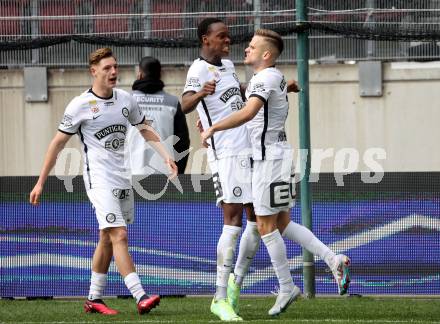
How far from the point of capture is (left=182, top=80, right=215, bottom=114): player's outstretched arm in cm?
911

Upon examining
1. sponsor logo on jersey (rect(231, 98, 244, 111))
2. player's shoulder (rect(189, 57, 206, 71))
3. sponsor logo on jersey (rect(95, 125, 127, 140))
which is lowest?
sponsor logo on jersey (rect(95, 125, 127, 140))

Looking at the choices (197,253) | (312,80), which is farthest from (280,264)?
(312,80)

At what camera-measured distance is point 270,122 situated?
9.00 metres

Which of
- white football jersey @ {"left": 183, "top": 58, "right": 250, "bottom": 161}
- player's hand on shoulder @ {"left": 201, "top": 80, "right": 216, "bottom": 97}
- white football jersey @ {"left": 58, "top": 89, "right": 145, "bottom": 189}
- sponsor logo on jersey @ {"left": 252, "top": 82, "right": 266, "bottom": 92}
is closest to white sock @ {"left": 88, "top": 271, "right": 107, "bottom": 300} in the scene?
white football jersey @ {"left": 58, "top": 89, "right": 145, "bottom": 189}

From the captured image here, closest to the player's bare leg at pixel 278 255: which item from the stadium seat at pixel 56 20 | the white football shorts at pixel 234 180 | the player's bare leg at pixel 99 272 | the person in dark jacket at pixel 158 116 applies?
the white football shorts at pixel 234 180

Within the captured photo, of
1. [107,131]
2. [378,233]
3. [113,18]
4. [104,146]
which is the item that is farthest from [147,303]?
[113,18]

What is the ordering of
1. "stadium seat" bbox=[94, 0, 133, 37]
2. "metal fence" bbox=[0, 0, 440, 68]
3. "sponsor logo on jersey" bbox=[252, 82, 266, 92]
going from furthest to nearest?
"stadium seat" bbox=[94, 0, 133, 37]
"metal fence" bbox=[0, 0, 440, 68]
"sponsor logo on jersey" bbox=[252, 82, 266, 92]

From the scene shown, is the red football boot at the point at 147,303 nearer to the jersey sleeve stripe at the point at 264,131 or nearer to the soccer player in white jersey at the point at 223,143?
the soccer player in white jersey at the point at 223,143

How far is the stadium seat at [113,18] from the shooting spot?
14.1 m

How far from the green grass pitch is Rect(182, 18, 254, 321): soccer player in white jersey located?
1.55ft

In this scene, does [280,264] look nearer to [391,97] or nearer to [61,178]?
[61,178]

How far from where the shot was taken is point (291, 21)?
12055 millimetres

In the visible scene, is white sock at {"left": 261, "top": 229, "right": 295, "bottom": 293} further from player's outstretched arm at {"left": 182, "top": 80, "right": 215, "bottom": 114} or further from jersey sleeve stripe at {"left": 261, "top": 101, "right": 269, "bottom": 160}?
player's outstretched arm at {"left": 182, "top": 80, "right": 215, "bottom": 114}

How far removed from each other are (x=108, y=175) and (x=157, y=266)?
1.92 meters
